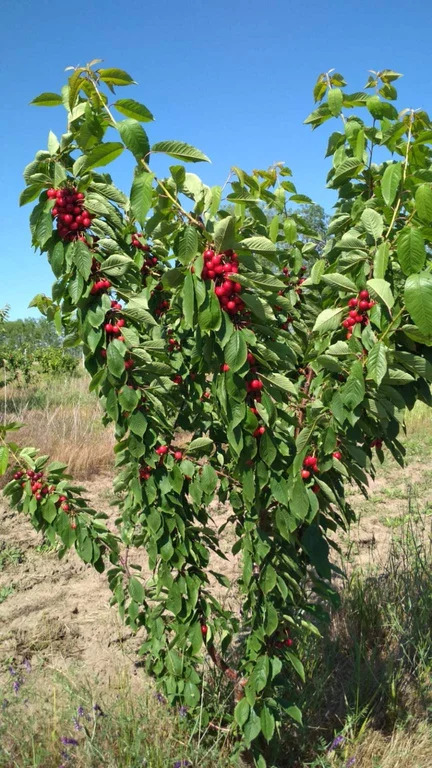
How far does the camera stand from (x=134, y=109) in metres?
1.30

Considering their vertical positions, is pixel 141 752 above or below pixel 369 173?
below

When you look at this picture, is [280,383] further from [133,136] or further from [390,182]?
[133,136]

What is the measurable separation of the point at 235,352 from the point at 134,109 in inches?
24.1

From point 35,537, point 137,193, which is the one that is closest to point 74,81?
point 137,193

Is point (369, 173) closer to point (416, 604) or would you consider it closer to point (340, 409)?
point (340, 409)

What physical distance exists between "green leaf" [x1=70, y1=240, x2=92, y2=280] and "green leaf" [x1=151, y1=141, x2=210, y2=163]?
32 cm

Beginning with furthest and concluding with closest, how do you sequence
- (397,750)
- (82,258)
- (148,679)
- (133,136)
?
(148,679)
(397,750)
(82,258)
(133,136)

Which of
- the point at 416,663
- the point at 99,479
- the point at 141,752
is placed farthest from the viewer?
the point at 99,479

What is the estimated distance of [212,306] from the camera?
4.34ft

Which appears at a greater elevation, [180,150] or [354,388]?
[180,150]

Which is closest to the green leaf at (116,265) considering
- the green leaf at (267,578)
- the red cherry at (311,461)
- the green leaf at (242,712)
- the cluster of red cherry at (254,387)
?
the cluster of red cherry at (254,387)

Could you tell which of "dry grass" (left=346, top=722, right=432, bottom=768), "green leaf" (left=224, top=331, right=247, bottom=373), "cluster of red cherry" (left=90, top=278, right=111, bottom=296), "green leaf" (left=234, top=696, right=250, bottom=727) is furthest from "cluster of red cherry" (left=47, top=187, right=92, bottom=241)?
"dry grass" (left=346, top=722, right=432, bottom=768)

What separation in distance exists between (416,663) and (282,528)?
1.61 m

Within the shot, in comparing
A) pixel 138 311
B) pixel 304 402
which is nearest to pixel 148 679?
pixel 304 402
